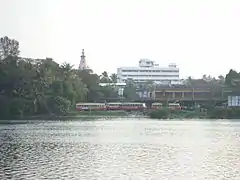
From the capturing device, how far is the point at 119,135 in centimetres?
4966

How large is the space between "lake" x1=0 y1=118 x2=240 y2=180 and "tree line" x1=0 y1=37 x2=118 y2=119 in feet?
129

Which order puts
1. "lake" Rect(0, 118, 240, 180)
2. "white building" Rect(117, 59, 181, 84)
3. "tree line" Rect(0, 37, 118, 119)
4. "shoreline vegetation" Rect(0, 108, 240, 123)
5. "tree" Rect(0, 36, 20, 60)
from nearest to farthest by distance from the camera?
"lake" Rect(0, 118, 240, 180), "tree line" Rect(0, 37, 118, 119), "shoreline vegetation" Rect(0, 108, 240, 123), "tree" Rect(0, 36, 20, 60), "white building" Rect(117, 59, 181, 84)


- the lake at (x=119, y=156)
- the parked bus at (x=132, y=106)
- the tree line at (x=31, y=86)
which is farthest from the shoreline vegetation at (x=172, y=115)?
the lake at (x=119, y=156)

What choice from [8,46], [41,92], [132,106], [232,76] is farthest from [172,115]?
[8,46]

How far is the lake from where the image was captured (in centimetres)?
2675

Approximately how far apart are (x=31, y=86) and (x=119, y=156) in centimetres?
5707

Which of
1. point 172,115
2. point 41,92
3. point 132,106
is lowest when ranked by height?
point 172,115

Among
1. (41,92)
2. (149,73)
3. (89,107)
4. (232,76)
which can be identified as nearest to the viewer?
(41,92)

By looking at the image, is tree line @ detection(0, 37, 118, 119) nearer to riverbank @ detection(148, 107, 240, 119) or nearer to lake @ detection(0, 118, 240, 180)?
riverbank @ detection(148, 107, 240, 119)

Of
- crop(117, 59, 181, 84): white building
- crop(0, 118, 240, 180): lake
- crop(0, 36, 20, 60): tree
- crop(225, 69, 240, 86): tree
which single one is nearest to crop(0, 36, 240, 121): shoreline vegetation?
crop(0, 36, 20, 60): tree

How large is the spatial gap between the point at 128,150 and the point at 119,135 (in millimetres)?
12827

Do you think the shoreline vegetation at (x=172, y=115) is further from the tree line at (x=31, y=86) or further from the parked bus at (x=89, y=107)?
the tree line at (x=31, y=86)

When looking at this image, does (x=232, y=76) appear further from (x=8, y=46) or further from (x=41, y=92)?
(x=8, y=46)

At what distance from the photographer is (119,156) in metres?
33.4
